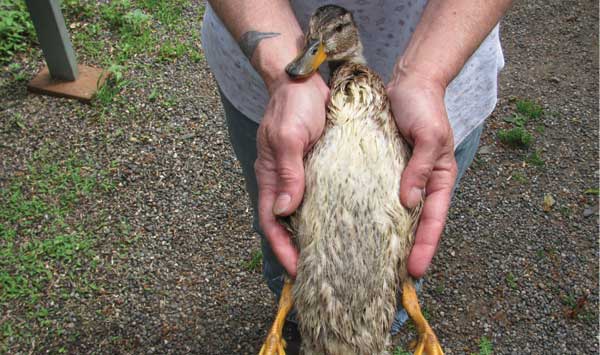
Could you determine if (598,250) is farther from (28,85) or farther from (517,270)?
(28,85)

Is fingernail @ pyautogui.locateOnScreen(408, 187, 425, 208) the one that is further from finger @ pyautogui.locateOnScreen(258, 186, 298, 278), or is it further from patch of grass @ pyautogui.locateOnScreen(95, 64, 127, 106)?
patch of grass @ pyautogui.locateOnScreen(95, 64, 127, 106)

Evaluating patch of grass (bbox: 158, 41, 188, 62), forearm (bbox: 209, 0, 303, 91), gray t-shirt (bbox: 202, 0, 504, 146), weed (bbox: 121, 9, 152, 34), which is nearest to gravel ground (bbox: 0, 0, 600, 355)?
patch of grass (bbox: 158, 41, 188, 62)

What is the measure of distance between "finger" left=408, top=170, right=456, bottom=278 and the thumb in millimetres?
461

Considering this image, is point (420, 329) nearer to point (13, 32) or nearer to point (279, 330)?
point (279, 330)

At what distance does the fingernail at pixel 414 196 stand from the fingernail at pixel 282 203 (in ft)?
1.40

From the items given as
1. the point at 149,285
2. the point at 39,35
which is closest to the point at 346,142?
the point at 149,285

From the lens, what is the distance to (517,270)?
14.4 ft

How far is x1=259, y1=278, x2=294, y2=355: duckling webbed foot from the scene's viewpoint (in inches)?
86.7

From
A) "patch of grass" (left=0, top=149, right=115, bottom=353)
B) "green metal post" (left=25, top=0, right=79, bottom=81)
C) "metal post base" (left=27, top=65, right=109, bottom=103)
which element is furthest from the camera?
"metal post base" (left=27, top=65, right=109, bottom=103)

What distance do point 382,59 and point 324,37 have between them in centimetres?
33

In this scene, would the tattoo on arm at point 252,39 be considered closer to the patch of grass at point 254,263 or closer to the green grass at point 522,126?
the patch of grass at point 254,263

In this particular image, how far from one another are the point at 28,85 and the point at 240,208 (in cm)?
236

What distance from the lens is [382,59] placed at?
2.50 m

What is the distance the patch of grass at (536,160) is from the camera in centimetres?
512
